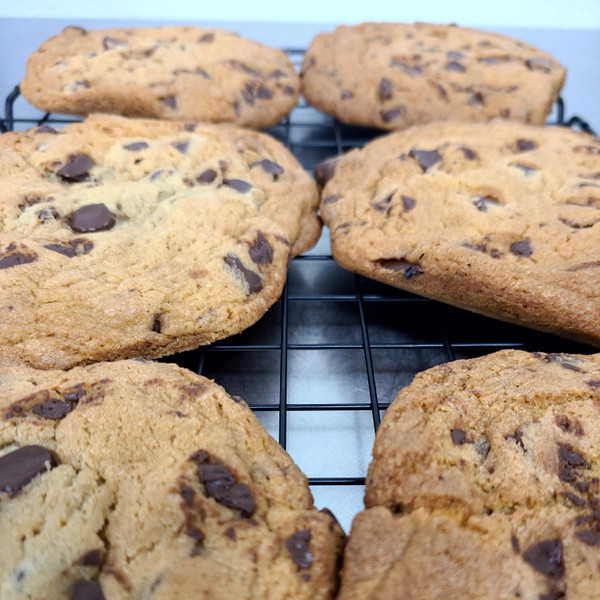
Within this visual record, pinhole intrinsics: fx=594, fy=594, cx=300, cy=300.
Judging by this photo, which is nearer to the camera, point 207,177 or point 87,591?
point 87,591

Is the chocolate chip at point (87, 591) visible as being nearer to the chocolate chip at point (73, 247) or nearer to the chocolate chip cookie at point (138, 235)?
the chocolate chip cookie at point (138, 235)

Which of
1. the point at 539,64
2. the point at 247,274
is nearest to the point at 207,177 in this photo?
the point at 247,274

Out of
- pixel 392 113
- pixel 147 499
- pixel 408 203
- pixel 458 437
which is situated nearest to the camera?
pixel 147 499

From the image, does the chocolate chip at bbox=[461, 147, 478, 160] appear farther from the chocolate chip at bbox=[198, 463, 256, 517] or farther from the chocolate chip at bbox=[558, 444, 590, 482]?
the chocolate chip at bbox=[198, 463, 256, 517]

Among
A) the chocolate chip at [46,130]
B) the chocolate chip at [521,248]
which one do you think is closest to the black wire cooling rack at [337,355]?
the chocolate chip at [521,248]

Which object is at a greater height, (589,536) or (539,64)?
(539,64)

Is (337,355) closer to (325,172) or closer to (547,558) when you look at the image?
(325,172)
